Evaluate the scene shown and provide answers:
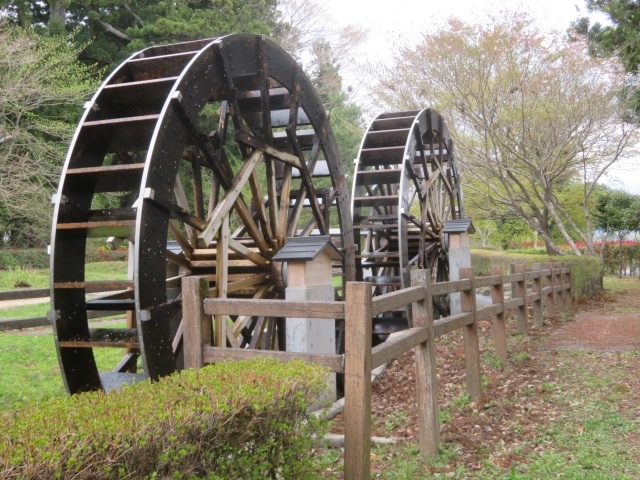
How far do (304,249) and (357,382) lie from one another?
294 centimetres

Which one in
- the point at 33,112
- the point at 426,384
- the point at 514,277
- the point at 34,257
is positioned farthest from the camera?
the point at 34,257

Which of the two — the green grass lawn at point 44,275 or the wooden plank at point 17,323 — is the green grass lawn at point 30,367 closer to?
the wooden plank at point 17,323

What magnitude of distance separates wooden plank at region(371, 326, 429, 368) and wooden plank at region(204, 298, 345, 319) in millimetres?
342

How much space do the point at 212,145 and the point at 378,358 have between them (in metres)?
2.99

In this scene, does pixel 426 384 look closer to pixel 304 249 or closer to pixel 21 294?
pixel 304 249

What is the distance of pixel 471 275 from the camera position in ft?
19.6

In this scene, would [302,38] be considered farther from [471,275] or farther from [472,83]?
[471,275]

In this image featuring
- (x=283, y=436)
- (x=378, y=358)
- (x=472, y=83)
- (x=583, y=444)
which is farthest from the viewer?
(x=472, y=83)

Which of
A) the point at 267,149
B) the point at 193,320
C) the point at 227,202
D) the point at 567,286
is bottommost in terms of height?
the point at 567,286

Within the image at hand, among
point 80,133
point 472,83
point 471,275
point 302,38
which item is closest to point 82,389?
point 80,133

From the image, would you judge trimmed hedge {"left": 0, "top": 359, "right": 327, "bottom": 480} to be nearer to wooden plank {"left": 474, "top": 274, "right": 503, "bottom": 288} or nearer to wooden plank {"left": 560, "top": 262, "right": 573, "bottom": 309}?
wooden plank {"left": 474, "top": 274, "right": 503, "bottom": 288}

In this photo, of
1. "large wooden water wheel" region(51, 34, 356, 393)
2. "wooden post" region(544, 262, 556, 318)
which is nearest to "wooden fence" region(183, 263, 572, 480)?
"large wooden water wheel" region(51, 34, 356, 393)

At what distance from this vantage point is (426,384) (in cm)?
438

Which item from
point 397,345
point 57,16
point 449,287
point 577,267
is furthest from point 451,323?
point 57,16
